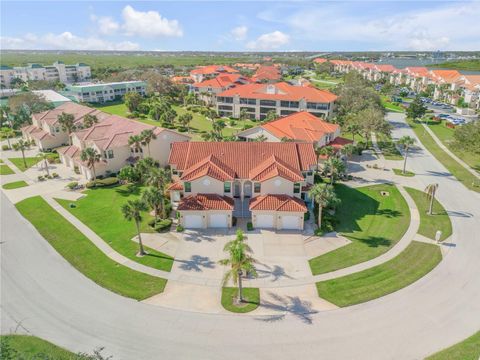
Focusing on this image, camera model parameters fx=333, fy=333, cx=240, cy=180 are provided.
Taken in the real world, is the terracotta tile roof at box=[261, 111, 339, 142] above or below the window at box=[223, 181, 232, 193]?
above

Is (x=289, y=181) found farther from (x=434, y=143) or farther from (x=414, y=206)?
(x=434, y=143)

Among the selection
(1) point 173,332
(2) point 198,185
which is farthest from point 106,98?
(1) point 173,332

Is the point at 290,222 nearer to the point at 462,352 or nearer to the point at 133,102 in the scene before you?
the point at 462,352

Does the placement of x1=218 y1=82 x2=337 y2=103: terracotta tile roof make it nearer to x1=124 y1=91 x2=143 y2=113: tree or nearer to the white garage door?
x1=124 y1=91 x2=143 y2=113: tree

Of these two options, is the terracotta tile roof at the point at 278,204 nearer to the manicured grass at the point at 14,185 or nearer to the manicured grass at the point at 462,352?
the manicured grass at the point at 462,352

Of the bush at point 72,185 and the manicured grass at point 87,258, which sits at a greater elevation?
the bush at point 72,185

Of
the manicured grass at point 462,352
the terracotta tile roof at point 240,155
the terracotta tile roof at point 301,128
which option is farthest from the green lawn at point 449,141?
the manicured grass at point 462,352

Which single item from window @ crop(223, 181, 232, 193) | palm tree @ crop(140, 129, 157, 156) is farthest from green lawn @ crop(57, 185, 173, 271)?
window @ crop(223, 181, 232, 193)
